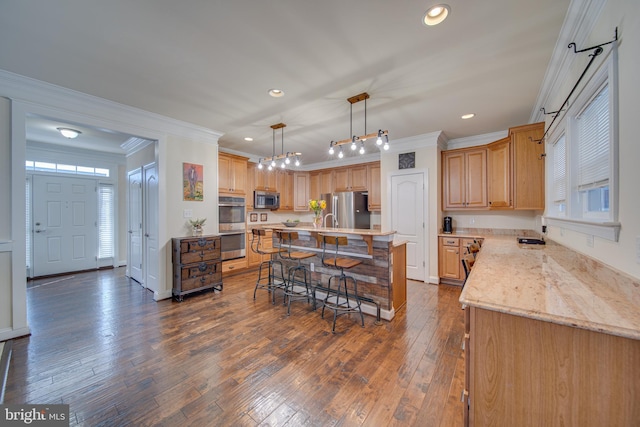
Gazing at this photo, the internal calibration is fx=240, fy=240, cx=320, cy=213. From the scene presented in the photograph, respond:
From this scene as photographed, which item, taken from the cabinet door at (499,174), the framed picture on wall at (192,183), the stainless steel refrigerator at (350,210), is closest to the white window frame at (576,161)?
the cabinet door at (499,174)

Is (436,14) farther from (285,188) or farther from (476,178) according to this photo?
(285,188)

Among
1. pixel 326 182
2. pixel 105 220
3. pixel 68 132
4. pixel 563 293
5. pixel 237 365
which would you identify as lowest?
pixel 237 365

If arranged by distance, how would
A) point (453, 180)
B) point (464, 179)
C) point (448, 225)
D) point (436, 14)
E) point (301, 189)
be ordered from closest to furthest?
point (436, 14) → point (464, 179) → point (453, 180) → point (448, 225) → point (301, 189)

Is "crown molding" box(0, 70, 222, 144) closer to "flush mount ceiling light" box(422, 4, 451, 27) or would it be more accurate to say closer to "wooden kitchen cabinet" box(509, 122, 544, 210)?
"flush mount ceiling light" box(422, 4, 451, 27)

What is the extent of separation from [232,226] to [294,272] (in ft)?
6.38

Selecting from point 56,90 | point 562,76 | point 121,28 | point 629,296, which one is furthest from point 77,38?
point 562,76

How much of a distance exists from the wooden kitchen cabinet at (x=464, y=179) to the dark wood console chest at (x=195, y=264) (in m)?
4.21

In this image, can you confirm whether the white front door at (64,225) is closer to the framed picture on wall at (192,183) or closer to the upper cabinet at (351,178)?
the framed picture on wall at (192,183)

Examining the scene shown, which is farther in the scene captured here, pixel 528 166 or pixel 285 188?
pixel 285 188

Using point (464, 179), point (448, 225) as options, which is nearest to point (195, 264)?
point (448, 225)

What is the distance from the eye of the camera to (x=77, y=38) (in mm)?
1880

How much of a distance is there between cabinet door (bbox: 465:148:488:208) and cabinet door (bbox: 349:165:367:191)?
2.02 metres

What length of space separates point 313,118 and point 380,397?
3267 mm

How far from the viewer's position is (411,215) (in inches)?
177
